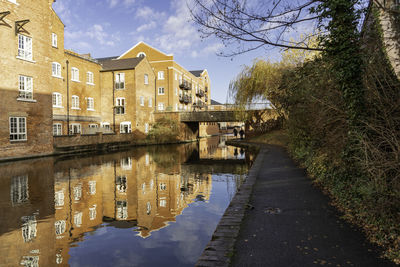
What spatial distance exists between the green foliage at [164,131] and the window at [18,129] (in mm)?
15156

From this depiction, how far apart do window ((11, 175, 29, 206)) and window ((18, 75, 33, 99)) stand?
9.24 meters

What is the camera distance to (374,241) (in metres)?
3.54

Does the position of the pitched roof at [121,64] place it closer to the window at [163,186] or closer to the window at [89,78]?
the window at [89,78]

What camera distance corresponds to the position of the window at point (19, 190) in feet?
21.8

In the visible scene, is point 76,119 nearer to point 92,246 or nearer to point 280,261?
point 92,246

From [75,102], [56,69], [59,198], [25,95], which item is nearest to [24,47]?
[25,95]

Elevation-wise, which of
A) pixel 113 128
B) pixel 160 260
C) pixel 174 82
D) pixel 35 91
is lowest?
pixel 160 260

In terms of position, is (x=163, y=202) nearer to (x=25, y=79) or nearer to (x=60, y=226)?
(x=60, y=226)

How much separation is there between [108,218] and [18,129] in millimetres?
14363

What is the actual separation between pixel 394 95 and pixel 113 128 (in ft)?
97.8

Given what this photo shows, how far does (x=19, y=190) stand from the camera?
7.72 m

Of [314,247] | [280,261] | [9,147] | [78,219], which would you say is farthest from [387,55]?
[9,147]

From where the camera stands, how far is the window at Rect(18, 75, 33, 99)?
16.8 m

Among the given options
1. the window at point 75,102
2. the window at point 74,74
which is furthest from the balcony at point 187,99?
the window at point 75,102
